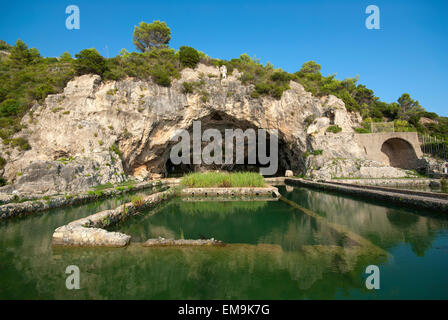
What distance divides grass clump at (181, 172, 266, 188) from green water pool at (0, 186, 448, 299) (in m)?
6.43

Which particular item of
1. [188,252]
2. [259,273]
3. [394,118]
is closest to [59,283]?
[188,252]

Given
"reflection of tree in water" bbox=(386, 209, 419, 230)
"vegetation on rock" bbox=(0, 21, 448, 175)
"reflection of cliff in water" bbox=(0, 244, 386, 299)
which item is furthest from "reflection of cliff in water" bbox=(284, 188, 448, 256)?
"vegetation on rock" bbox=(0, 21, 448, 175)

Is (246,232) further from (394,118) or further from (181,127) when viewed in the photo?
(394,118)

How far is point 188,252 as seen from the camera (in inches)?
169

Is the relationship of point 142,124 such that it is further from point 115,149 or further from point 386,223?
point 386,223

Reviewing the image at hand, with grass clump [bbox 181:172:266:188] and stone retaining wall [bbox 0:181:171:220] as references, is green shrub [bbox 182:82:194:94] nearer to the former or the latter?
grass clump [bbox 181:172:266:188]

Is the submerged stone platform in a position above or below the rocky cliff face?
below

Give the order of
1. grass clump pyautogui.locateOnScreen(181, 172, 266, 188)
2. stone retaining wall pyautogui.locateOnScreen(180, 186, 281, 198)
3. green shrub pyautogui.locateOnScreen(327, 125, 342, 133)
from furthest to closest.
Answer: green shrub pyautogui.locateOnScreen(327, 125, 342, 133)
grass clump pyautogui.locateOnScreen(181, 172, 266, 188)
stone retaining wall pyautogui.locateOnScreen(180, 186, 281, 198)

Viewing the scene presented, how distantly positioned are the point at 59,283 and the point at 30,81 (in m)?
26.3

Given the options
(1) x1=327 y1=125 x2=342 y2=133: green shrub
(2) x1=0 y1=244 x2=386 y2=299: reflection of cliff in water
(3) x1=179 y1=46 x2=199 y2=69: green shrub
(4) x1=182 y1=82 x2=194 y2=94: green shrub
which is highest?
(3) x1=179 y1=46 x2=199 y2=69: green shrub

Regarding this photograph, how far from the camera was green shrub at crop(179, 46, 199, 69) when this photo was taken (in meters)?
24.6

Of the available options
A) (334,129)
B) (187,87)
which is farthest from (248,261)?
(334,129)

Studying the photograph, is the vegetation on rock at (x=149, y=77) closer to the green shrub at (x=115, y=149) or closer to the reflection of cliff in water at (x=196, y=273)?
the green shrub at (x=115, y=149)

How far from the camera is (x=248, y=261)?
3.80 m
